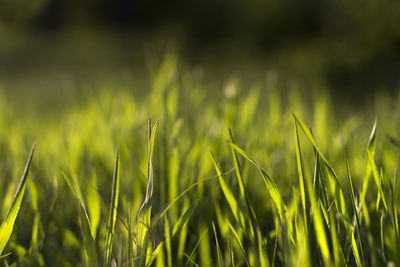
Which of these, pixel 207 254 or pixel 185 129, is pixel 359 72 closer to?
pixel 185 129

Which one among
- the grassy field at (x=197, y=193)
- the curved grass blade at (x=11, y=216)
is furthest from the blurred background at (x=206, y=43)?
the curved grass blade at (x=11, y=216)

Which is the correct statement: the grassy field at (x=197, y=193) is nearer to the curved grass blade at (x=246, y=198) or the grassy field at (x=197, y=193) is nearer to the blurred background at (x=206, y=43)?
the curved grass blade at (x=246, y=198)

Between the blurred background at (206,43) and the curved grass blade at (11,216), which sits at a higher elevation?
the curved grass blade at (11,216)

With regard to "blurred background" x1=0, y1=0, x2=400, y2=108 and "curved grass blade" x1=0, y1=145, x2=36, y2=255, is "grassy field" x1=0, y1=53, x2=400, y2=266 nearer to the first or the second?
"curved grass blade" x1=0, y1=145, x2=36, y2=255

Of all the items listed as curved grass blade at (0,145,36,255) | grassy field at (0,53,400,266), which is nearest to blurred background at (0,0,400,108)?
grassy field at (0,53,400,266)

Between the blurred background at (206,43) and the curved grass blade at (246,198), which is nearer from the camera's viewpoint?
the curved grass blade at (246,198)

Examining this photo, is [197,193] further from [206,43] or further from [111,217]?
[206,43]

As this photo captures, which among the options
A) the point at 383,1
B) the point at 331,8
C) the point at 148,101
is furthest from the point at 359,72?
the point at 148,101
